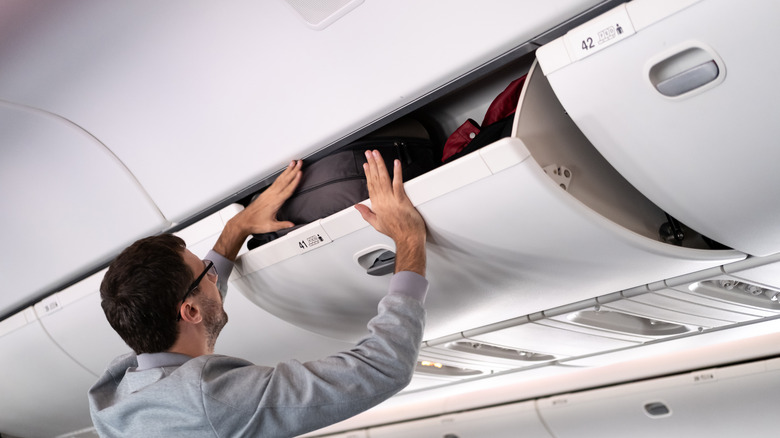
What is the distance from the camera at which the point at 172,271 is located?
238 centimetres

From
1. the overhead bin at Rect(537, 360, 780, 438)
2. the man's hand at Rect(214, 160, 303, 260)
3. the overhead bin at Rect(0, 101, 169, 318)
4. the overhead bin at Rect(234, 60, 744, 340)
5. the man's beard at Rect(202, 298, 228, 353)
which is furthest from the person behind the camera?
the overhead bin at Rect(537, 360, 780, 438)

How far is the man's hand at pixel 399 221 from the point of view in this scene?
227 centimetres

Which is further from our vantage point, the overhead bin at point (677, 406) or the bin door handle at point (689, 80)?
the overhead bin at point (677, 406)

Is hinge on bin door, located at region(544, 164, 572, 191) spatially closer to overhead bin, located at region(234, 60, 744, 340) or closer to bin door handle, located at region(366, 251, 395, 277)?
overhead bin, located at region(234, 60, 744, 340)

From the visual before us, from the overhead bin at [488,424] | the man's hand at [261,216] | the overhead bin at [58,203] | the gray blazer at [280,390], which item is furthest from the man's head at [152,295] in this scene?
the overhead bin at [488,424]

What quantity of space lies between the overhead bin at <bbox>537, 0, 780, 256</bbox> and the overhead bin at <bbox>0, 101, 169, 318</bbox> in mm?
1900

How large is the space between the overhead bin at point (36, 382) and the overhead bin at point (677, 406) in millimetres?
2791

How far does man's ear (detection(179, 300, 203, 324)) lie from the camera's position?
2.35 m

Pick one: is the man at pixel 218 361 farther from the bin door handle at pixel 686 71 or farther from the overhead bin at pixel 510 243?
the bin door handle at pixel 686 71

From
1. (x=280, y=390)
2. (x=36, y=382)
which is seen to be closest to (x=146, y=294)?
(x=280, y=390)

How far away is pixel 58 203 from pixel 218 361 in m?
1.56

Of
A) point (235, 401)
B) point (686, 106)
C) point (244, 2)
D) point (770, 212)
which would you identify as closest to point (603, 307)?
point (770, 212)

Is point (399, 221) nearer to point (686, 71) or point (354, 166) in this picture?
point (354, 166)

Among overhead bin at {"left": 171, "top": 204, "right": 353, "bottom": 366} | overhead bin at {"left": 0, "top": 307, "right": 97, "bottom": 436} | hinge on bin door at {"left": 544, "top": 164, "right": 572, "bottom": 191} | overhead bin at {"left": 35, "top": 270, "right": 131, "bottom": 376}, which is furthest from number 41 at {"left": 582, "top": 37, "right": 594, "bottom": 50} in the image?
overhead bin at {"left": 0, "top": 307, "right": 97, "bottom": 436}
